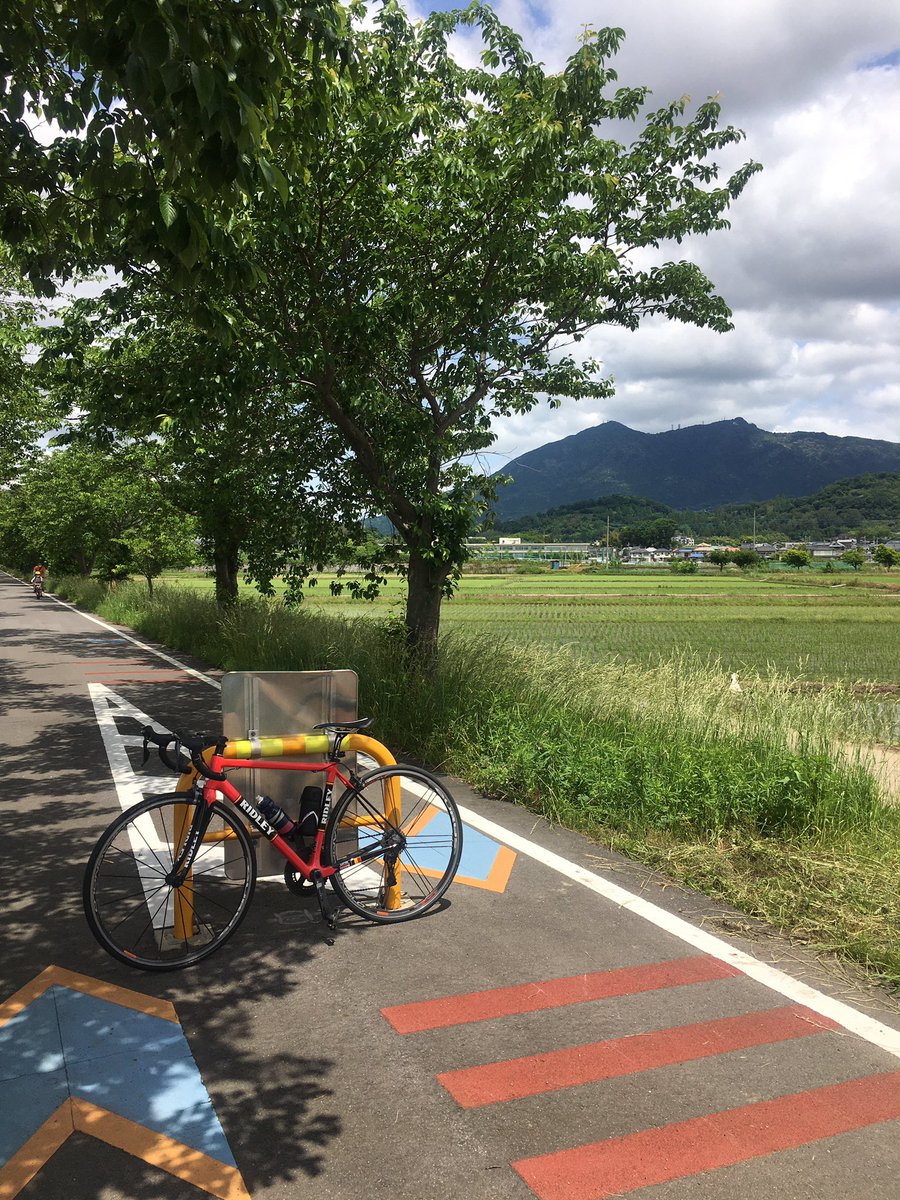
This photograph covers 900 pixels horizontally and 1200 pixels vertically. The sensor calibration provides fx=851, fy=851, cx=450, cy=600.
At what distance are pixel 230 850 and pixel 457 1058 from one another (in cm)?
172

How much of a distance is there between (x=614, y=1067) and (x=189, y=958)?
2.03 metres

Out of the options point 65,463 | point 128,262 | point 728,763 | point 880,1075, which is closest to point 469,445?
point 128,262

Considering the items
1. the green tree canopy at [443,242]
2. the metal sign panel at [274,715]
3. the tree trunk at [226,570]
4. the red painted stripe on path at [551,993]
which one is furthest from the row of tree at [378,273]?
the tree trunk at [226,570]

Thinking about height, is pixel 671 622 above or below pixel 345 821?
below

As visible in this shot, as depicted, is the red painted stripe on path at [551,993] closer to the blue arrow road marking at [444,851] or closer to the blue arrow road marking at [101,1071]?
the blue arrow road marking at [101,1071]

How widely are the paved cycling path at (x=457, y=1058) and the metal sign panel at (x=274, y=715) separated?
2.05 ft

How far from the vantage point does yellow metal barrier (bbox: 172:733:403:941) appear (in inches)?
167

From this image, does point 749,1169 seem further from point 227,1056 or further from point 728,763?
A: point 728,763

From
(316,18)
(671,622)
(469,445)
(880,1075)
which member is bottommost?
(671,622)

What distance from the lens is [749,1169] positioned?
2.65m

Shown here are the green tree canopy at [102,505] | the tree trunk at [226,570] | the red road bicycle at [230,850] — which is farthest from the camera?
the green tree canopy at [102,505]

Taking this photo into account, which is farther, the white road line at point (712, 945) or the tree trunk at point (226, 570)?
the tree trunk at point (226, 570)

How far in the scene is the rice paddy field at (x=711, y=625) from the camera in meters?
20.4

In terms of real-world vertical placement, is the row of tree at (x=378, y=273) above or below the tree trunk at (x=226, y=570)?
above
